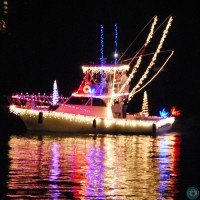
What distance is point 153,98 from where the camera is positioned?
88312 millimetres

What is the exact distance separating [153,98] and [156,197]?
67.8 metres

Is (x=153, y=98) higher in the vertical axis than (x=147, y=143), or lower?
higher

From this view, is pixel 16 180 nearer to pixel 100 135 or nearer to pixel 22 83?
pixel 100 135

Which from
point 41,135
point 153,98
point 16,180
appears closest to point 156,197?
point 16,180

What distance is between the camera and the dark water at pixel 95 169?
21.2 meters

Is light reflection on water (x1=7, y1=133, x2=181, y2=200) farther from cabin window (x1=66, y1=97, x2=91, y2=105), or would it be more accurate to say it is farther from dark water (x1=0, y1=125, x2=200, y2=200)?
cabin window (x1=66, y1=97, x2=91, y2=105)

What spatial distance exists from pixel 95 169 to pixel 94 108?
22.2 m

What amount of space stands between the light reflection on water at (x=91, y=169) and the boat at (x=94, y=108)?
6044 mm

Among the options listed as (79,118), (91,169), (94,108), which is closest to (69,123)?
(79,118)

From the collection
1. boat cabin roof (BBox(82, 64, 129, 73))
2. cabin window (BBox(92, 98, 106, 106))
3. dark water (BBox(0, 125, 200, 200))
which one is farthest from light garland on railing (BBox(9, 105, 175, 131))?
dark water (BBox(0, 125, 200, 200))

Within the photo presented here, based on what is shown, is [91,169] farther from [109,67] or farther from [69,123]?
[109,67]

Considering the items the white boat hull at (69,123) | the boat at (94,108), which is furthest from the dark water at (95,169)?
the boat at (94,108)

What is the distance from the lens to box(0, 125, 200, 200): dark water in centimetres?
2123

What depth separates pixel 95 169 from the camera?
26391 mm
